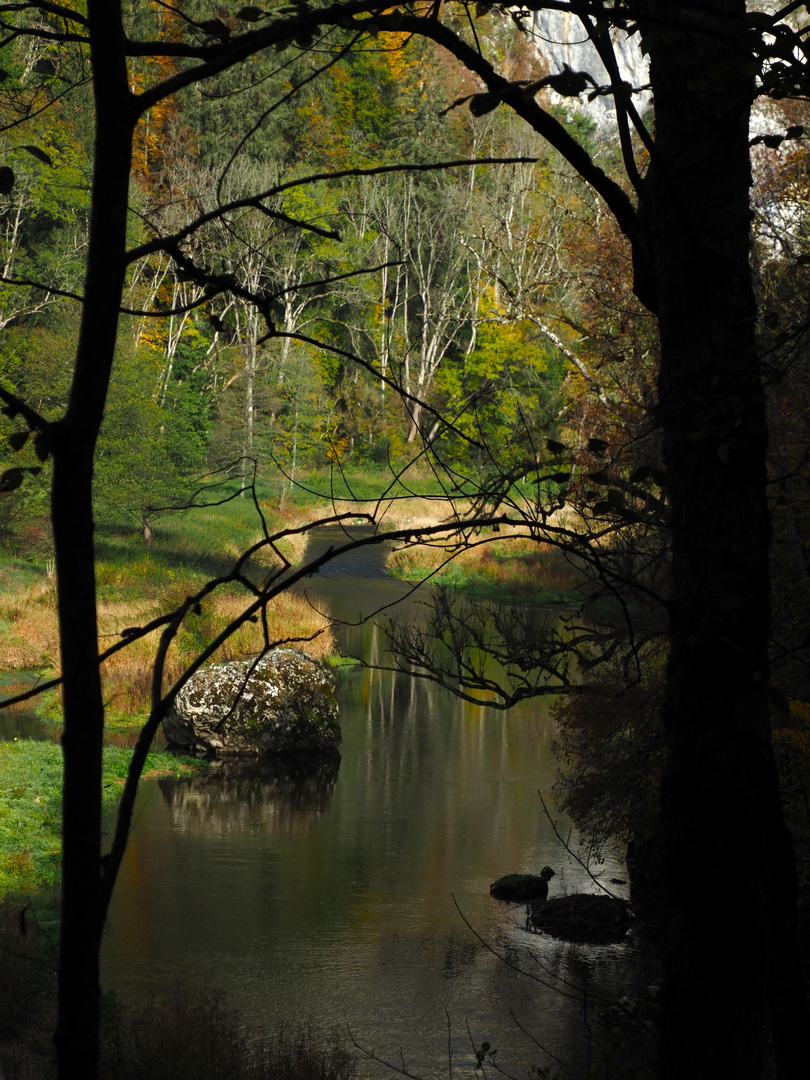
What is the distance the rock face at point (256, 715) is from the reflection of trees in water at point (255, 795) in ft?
0.90

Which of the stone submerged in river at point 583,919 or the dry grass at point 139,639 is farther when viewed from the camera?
the dry grass at point 139,639

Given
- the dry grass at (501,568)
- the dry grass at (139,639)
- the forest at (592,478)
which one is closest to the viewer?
the forest at (592,478)

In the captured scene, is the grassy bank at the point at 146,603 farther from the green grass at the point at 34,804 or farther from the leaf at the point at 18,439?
the leaf at the point at 18,439

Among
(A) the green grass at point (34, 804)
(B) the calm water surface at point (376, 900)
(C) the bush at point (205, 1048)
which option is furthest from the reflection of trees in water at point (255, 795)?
(C) the bush at point (205, 1048)

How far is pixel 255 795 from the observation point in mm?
15695

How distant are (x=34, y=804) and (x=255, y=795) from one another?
3.43 m

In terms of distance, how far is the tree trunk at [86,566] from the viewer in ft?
4.71

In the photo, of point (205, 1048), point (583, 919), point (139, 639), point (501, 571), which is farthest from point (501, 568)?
point (205, 1048)

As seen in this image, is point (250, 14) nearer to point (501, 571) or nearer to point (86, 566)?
point (86, 566)

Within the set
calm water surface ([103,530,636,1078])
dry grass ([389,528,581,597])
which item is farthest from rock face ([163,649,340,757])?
dry grass ([389,528,581,597])

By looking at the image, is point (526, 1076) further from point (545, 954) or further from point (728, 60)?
point (728, 60)

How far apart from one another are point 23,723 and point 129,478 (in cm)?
1193

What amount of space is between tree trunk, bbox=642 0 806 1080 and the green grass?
29.7ft

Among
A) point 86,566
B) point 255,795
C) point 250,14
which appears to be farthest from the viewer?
point 255,795
